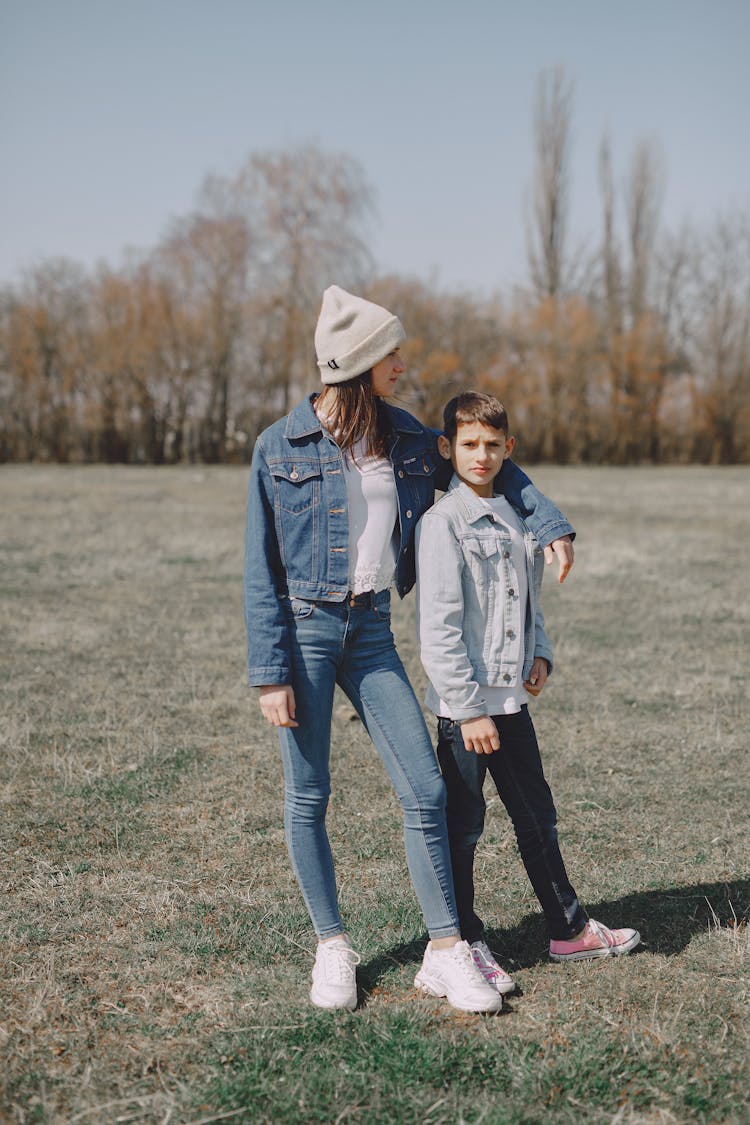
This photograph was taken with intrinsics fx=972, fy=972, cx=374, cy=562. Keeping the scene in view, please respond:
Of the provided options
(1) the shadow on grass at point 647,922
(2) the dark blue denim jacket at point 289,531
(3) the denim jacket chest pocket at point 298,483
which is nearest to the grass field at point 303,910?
(1) the shadow on grass at point 647,922

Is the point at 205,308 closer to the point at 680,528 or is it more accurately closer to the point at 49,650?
the point at 680,528

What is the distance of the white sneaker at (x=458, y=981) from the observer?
2846mm

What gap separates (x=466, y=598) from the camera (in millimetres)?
2990

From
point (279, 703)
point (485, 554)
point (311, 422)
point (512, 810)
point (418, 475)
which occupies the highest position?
Answer: point (311, 422)

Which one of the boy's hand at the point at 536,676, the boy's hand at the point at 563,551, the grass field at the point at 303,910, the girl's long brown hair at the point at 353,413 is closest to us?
the grass field at the point at 303,910

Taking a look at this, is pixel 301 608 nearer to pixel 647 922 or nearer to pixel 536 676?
pixel 536 676

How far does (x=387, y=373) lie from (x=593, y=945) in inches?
78.4

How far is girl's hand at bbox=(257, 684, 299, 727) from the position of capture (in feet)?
9.15

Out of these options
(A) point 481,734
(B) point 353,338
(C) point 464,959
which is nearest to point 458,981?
(C) point 464,959

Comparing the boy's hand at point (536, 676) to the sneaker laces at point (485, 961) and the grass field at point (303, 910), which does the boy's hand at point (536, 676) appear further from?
the grass field at point (303, 910)

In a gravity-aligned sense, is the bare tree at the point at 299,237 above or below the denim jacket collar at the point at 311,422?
above

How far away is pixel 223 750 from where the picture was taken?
540 centimetres

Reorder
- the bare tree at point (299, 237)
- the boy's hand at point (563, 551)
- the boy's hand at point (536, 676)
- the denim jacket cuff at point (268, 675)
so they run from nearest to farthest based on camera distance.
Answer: the denim jacket cuff at point (268, 675), the boy's hand at point (563, 551), the boy's hand at point (536, 676), the bare tree at point (299, 237)

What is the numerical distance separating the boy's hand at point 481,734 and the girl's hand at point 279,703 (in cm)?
51
